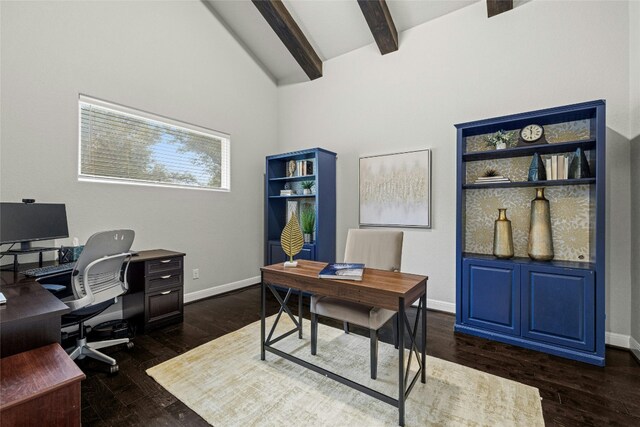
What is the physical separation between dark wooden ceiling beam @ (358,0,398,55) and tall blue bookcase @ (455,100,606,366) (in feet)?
5.24

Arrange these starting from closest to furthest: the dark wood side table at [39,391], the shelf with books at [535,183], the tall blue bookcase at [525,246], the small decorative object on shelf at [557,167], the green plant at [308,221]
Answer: the dark wood side table at [39,391]
the tall blue bookcase at [525,246]
the shelf with books at [535,183]
the small decorative object on shelf at [557,167]
the green plant at [308,221]

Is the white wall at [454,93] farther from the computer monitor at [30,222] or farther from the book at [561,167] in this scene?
the computer monitor at [30,222]

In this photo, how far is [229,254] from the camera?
425 centimetres

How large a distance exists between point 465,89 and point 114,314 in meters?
4.63

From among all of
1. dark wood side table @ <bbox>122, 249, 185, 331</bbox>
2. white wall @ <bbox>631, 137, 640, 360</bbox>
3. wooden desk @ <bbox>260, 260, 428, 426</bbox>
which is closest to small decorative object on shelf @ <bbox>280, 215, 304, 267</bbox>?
wooden desk @ <bbox>260, 260, 428, 426</bbox>

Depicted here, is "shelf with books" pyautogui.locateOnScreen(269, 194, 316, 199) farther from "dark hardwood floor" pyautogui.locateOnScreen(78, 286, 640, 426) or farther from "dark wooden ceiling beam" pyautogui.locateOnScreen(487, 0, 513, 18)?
"dark wooden ceiling beam" pyautogui.locateOnScreen(487, 0, 513, 18)

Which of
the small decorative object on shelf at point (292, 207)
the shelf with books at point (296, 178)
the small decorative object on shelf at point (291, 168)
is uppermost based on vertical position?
the small decorative object on shelf at point (291, 168)

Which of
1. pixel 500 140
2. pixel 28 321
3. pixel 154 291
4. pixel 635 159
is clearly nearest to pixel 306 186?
pixel 154 291

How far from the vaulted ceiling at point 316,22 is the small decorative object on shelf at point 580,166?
5.80 ft

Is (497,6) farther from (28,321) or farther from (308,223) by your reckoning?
(28,321)

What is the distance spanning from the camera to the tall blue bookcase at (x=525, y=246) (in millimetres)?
2344

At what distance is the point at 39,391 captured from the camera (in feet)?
3.58

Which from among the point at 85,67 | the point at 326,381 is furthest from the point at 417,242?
the point at 85,67

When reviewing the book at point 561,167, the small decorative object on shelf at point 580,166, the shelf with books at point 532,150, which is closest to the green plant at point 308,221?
the shelf with books at point 532,150
